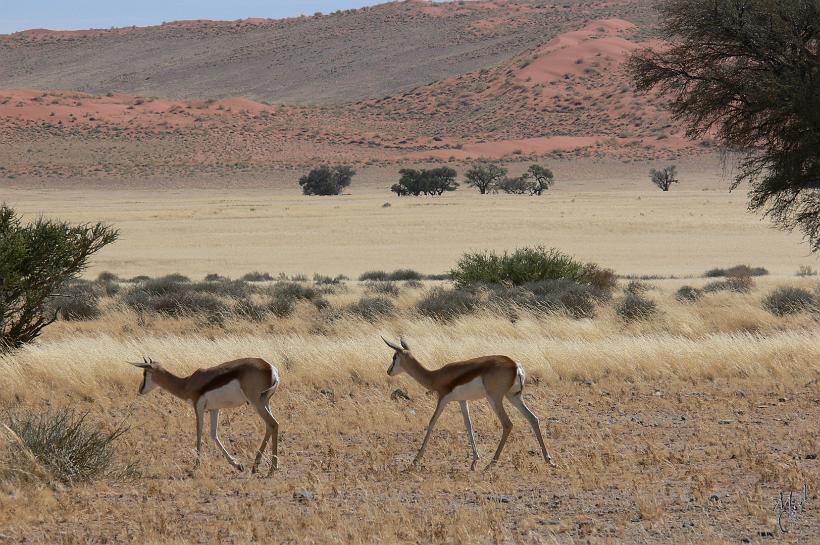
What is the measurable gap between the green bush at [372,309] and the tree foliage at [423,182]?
65012 millimetres

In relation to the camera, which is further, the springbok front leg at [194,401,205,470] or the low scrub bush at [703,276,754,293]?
the low scrub bush at [703,276,754,293]

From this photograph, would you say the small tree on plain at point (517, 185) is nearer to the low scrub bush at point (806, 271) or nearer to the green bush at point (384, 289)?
the low scrub bush at point (806, 271)

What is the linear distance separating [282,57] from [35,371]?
165890mm

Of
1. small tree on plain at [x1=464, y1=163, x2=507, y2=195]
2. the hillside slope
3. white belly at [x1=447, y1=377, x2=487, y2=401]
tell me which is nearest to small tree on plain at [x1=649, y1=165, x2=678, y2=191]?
small tree on plain at [x1=464, y1=163, x2=507, y2=195]

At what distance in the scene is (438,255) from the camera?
146 feet

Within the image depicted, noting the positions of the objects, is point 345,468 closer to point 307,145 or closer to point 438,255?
point 438,255

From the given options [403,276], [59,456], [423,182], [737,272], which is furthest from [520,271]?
[423,182]

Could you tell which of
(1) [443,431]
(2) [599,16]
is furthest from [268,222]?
(2) [599,16]

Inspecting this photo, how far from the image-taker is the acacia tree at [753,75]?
60.6 feet

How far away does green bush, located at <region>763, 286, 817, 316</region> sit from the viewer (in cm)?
2136

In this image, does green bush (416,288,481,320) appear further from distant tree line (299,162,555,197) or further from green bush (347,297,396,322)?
distant tree line (299,162,555,197)

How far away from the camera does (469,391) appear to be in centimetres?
934

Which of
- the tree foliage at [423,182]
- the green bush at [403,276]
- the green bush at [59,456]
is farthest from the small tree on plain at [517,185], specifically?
the green bush at [59,456]

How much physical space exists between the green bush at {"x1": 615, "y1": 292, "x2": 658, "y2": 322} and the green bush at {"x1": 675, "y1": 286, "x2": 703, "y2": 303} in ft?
8.80
